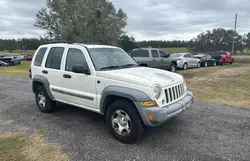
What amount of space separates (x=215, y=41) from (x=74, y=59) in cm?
6079

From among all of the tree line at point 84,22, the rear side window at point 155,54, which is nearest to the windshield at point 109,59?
the rear side window at point 155,54

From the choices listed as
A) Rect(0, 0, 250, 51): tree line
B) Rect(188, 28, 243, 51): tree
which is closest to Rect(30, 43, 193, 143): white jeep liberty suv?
Rect(0, 0, 250, 51): tree line

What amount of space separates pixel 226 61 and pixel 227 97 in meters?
18.4

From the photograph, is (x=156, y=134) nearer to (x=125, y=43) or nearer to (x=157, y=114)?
(x=157, y=114)

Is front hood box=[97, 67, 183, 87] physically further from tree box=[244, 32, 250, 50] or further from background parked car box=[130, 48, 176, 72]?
tree box=[244, 32, 250, 50]

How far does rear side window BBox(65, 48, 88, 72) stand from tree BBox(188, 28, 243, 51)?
5564cm

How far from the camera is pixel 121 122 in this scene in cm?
378

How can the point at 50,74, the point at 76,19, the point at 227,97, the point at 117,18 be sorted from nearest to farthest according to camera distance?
the point at 50,74 < the point at 227,97 < the point at 76,19 < the point at 117,18

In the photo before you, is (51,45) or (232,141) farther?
(51,45)

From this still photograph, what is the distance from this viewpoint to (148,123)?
3373mm

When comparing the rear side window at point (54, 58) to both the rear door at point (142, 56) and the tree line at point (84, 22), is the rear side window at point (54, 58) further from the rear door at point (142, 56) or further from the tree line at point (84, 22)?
the tree line at point (84, 22)

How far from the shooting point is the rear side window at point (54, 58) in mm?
4895

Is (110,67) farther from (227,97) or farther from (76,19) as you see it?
(76,19)

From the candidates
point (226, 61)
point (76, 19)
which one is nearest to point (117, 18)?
point (76, 19)
